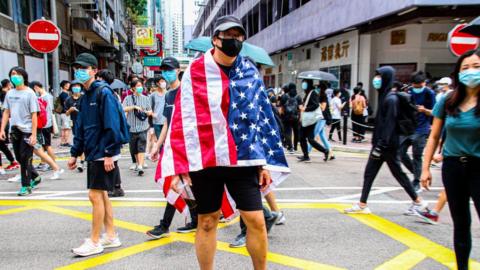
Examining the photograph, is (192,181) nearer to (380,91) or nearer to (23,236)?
(23,236)

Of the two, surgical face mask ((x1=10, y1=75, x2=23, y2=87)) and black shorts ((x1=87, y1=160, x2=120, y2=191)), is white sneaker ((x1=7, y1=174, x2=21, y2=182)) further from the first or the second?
black shorts ((x1=87, y1=160, x2=120, y2=191))

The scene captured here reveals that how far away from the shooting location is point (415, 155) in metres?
6.59

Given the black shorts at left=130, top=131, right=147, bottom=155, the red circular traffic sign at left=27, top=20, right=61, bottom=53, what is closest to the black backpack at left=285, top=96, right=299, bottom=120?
the black shorts at left=130, top=131, right=147, bottom=155

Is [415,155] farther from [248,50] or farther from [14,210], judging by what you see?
[14,210]

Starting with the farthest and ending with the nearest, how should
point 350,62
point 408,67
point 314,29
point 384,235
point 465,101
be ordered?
point 314,29 → point 350,62 → point 408,67 → point 384,235 → point 465,101

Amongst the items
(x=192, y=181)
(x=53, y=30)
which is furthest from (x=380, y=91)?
(x=53, y=30)

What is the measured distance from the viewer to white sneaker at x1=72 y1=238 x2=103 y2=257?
3.72 m

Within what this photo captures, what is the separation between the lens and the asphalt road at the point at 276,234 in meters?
3.60

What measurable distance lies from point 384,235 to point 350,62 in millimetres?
14006

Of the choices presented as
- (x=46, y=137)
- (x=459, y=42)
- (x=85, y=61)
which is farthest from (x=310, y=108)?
(x=85, y=61)

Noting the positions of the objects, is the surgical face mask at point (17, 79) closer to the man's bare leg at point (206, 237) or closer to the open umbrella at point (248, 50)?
the open umbrella at point (248, 50)

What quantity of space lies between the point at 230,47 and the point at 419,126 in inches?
208

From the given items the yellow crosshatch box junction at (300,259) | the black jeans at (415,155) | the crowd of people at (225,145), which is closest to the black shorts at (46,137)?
the yellow crosshatch box junction at (300,259)

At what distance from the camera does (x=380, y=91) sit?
5031 millimetres
